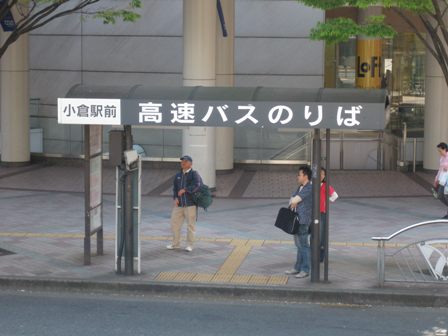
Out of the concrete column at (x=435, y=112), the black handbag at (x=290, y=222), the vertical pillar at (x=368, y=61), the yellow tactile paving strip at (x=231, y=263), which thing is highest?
the vertical pillar at (x=368, y=61)

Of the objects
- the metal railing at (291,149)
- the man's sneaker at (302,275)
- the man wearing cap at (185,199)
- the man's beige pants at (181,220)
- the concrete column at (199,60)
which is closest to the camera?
the man's sneaker at (302,275)

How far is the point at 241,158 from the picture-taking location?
89.7 ft

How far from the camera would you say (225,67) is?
25.6 meters

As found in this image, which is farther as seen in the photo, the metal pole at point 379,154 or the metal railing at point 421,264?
the metal pole at point 379,154

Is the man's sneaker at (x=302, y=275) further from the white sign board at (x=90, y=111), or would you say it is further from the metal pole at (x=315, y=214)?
the white sign board at (x=90, y=111)

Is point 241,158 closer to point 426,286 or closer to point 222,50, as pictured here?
point 222,50

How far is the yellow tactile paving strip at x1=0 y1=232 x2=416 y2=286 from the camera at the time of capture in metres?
13.6

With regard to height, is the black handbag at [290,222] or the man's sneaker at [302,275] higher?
the black handbag at [290,222]

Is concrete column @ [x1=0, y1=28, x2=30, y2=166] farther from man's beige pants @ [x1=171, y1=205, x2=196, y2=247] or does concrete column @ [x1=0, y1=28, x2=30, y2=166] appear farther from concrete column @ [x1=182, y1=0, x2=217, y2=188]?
man's beige pants @ [x1=171, y1=205, x2=196, y2=247]

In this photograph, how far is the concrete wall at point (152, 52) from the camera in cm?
2688

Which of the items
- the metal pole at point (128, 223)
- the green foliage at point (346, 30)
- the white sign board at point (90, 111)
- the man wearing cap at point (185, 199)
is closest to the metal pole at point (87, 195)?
the metal pole at point (128, 223)

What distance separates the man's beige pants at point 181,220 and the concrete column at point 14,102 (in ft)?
41.2

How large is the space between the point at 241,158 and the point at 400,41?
699 cm

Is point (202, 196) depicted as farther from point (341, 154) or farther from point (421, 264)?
point (341, 154)
